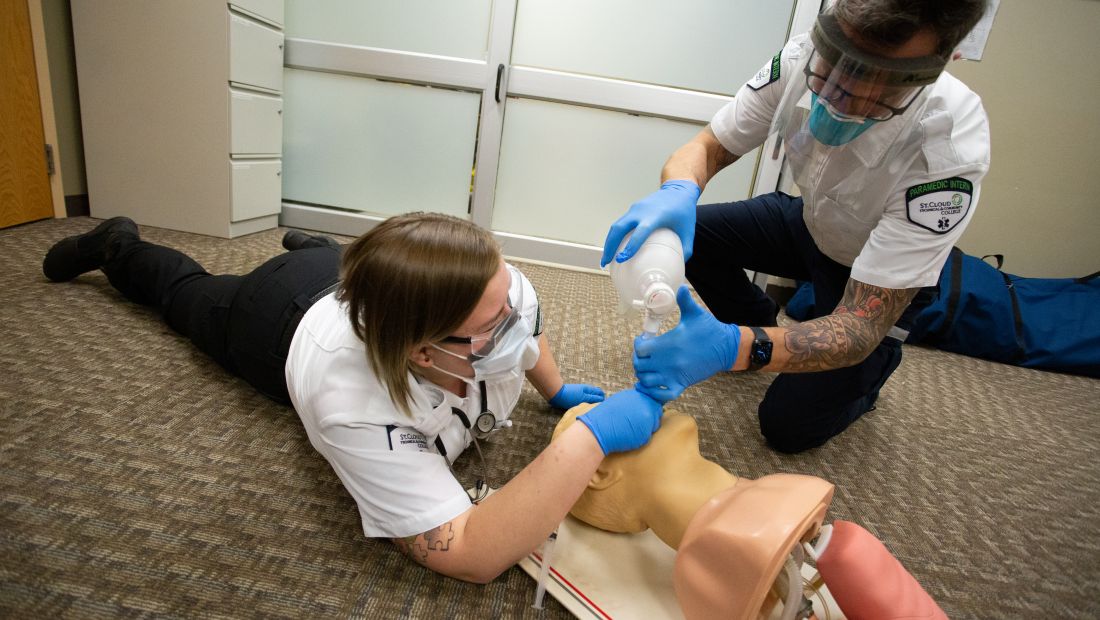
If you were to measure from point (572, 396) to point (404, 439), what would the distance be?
0.56 meters

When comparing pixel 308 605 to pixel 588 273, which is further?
pixel 588 273

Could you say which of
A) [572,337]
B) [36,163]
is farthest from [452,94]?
[36,163]

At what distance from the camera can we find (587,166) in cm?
278

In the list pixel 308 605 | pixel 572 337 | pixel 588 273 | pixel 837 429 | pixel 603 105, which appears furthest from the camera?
pixel 588 273

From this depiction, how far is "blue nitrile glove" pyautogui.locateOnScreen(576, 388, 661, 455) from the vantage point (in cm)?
89

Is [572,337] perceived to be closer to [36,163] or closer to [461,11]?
[461,11]

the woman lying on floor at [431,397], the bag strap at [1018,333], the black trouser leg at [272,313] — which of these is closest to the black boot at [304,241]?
the black trouser leg at [272,313]

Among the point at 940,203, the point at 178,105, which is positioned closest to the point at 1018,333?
the point at 940,203

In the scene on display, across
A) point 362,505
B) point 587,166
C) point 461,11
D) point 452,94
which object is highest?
point 461,11

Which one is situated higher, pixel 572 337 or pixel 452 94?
pixel 452 94

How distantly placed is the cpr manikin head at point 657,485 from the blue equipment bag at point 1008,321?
5.80ft

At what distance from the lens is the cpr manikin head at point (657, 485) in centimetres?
86

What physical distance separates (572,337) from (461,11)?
1666mm

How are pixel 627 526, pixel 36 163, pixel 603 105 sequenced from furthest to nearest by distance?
1. pixel 603 105
2. pixel 36 163
3. pixel 627 526
